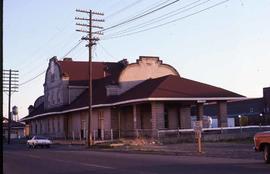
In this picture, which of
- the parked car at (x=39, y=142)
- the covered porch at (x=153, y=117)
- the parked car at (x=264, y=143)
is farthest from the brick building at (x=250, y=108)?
the parked car at (x=264, y=143)

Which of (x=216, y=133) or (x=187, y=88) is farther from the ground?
(x=187, y=88)

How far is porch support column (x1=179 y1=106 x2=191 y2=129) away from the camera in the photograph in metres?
54.8

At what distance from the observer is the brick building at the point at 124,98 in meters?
49.1

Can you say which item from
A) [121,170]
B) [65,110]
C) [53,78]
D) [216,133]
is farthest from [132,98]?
[121,170]

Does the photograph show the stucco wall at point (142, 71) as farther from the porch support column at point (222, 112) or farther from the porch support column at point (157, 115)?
the porch support column at point (222, 112)

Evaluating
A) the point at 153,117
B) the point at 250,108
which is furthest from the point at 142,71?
the point at 250,108

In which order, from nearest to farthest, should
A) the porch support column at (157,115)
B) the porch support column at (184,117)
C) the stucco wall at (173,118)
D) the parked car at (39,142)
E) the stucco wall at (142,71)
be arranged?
1. the porch support column at (157,115)
2. the parked car at (39,142)
3. the stucco wall at (173,118)
4. the porch support column at (184,117)
5. the stucco wall at (142,71)

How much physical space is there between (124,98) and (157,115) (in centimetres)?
473

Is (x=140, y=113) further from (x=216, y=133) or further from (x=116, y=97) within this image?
(x=216, y=133)

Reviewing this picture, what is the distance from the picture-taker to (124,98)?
170ft

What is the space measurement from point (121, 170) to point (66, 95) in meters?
49.0

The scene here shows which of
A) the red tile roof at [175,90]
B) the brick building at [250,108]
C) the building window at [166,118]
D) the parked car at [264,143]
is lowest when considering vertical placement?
the parked car at [264,143]

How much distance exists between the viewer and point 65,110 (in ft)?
214

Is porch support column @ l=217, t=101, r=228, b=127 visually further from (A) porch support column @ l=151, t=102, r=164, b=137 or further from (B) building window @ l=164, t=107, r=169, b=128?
(A) porch support column @ l=151, t=102, r=164, b=137
